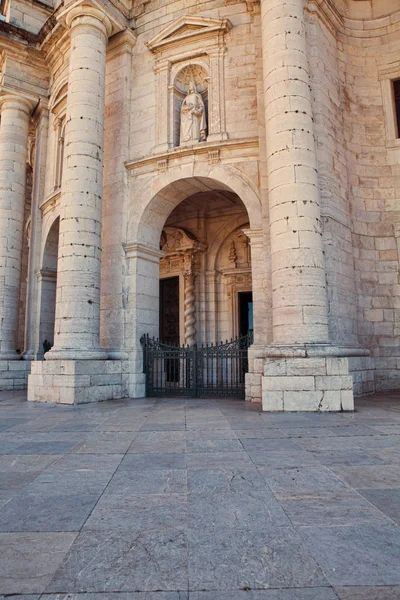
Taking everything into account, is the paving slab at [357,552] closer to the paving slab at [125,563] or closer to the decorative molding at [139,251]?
the paving slab at [125,563]

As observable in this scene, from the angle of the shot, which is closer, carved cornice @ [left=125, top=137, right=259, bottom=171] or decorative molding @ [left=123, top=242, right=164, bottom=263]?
carved cornice @ [left=125, top=137, right=259, bottom=171]

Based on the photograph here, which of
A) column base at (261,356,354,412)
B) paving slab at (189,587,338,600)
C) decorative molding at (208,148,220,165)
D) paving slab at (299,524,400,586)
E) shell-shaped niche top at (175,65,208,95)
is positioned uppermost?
shell-shaped niche top at (175,65,208,95)

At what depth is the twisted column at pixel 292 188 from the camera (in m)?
7.62

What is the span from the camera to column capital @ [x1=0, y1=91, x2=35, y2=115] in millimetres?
13781

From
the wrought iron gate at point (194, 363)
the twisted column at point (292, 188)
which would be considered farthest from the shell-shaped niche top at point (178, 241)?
the twisted column at point (292, 188)

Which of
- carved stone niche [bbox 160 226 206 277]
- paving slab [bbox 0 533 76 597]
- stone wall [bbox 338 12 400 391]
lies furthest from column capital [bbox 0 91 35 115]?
paving slab [bbox 0 533 76 597]

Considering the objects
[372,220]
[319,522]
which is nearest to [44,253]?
[372,220]

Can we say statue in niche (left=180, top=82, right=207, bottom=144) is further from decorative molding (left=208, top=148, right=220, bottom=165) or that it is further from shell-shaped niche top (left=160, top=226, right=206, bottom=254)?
shell-shaped niche top (left=160, top=226, right=206, bottom=254)

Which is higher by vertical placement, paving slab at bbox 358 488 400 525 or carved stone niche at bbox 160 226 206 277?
carved stone niche at bbox 160 226 206 277

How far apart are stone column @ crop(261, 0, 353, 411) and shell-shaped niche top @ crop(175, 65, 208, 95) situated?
2.70 meters

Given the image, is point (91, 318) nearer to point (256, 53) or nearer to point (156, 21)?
point (256, 53)

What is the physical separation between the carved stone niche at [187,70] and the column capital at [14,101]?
524 centimetres

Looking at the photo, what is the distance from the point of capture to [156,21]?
1153 cm

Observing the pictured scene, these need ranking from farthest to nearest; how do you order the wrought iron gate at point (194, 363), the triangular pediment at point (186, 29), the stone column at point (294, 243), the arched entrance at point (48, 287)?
the arched entrance at point (48, 287) < the triangular pediment at point (186, 29) < the wrought iron gate at point (194, 363) < the stone column at point (294, 243)
